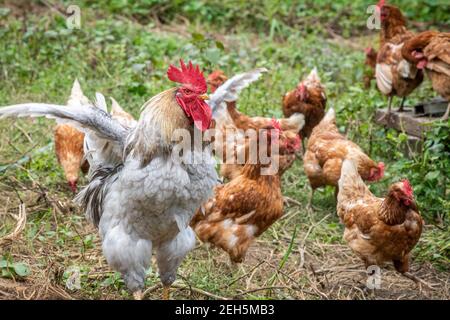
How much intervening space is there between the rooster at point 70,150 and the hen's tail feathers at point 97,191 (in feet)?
4.89

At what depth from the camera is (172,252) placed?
468cm

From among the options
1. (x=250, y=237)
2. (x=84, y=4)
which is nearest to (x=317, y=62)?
(x=84, y=4)

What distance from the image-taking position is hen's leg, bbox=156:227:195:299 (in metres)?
4.68

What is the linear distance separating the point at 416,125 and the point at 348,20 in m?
4.88

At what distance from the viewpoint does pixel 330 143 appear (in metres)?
6.78

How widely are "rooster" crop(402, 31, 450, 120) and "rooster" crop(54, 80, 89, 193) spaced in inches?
134

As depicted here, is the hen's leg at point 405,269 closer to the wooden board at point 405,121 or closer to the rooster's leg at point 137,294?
the wooden board at point 405,121

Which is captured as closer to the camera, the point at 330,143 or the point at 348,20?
the point at 330,143

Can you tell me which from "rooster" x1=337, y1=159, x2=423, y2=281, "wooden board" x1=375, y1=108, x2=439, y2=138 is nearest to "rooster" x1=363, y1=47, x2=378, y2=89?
"wooden board" x1=375, y1=108, x2=439, y2=138

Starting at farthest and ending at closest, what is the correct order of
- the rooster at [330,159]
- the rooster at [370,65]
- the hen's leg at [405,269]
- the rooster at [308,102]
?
the rooster at [370,65]
the rooster at [308,102]
the rooster at [330,159]
the hen's leg at [405,269]

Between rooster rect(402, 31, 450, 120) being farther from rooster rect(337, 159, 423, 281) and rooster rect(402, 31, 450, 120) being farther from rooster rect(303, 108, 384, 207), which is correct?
rooster rect(337, 159, 423, 281)

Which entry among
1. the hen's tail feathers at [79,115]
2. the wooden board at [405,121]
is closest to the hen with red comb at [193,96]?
the hen's tail feathers at [79,115]

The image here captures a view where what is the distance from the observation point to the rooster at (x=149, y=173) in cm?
423

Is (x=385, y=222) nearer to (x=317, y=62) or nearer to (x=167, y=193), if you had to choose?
(x=167, y=193)
